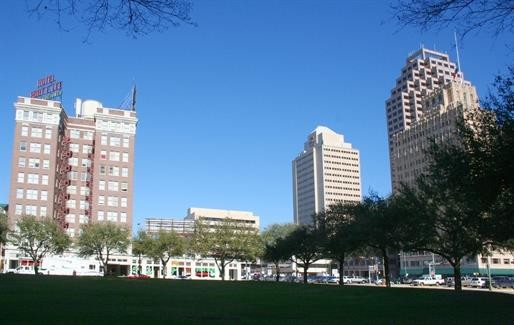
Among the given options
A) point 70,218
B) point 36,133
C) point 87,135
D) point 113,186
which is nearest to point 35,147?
point 36,133

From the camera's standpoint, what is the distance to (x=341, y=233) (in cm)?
7619

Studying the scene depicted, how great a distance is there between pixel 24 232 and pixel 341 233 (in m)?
62.2

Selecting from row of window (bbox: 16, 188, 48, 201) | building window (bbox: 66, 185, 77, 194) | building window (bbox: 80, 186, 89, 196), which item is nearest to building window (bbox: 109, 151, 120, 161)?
building window (bbox: 80, 186, 89, 196)

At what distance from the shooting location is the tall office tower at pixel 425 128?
173 metres

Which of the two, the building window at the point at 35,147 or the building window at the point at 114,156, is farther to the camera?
the building window at the point at 114,156

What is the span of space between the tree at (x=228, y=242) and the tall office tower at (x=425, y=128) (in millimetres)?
77874

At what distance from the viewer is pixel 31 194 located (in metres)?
125

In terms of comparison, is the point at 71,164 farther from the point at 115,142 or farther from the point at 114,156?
the point at 115,142

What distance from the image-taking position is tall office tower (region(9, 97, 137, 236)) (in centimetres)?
12612

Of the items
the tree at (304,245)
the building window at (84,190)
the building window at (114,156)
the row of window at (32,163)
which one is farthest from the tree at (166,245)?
the row of window at (32,163)

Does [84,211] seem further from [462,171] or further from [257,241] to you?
[462,171]

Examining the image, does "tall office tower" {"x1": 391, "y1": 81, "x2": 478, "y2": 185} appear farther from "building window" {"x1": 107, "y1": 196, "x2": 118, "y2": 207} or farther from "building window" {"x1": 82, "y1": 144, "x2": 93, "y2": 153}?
"building window" {"x1": 82, "y1": 144, "x2": 93, "y2": 153}

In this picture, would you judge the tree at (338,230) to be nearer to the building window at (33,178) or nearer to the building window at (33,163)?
the building window at (33,178)

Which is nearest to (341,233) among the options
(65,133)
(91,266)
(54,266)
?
(54,266)
